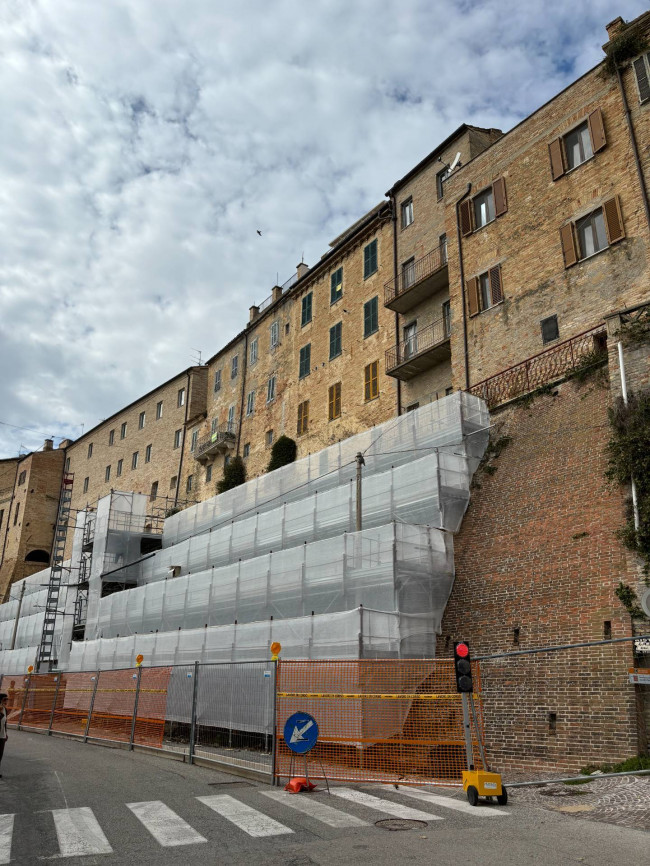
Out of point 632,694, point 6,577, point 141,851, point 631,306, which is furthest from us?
point 6,577

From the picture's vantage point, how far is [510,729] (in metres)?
12.5

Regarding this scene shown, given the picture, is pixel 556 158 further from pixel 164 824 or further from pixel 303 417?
pixel 164 824

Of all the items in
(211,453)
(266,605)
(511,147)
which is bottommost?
(266,605)

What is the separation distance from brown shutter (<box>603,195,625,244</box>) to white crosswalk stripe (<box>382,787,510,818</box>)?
1277cm

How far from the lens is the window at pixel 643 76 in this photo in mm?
16438

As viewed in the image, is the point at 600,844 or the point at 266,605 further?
the point at 266,605

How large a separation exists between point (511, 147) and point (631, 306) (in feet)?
24.8

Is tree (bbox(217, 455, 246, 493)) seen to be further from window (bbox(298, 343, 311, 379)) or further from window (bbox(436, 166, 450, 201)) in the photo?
window (bbox(436, 166, 450, 201))

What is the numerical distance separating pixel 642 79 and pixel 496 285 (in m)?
5.85

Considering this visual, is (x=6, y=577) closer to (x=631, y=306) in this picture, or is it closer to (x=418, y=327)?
(x=418, y=327)

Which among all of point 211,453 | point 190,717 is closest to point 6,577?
point 211,453

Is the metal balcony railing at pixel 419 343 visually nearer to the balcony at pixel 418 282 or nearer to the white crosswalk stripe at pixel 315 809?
the balcony at pixel 418 282

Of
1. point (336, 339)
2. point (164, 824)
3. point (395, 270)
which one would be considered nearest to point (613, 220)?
point (395, 270)

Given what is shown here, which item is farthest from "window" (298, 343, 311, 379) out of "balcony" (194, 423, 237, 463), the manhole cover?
the manhole cover
